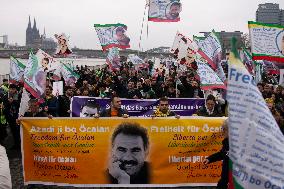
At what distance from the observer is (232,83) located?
2846mm

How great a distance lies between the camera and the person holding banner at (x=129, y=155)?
23.1ft

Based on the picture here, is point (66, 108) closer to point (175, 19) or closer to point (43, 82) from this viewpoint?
point (43, 82)

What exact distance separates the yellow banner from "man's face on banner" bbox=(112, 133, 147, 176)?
0.02 m

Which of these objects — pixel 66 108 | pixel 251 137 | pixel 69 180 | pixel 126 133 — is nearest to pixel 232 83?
pixel 251 137

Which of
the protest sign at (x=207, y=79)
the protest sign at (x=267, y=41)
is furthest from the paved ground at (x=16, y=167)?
the protest sign at (x=267, y=41)

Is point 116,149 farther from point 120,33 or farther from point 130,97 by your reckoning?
point 120,33

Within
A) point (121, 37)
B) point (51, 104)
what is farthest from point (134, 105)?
point (121, 37)

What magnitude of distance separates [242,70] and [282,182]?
73cm

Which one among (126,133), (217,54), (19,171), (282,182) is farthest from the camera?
(217,54)

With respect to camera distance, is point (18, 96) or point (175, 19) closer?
point (18, 96)

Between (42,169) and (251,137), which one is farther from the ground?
(251,137)

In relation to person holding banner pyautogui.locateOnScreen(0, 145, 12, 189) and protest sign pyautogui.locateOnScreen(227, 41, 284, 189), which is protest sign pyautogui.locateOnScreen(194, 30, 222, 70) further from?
person holding banner pyautogui.locateOnScreen(0, 145, 12, 189)

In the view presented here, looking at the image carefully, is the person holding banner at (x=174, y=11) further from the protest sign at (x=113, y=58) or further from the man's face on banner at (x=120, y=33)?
the protest sign at (x=113, y=58)

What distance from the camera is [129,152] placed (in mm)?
7020
